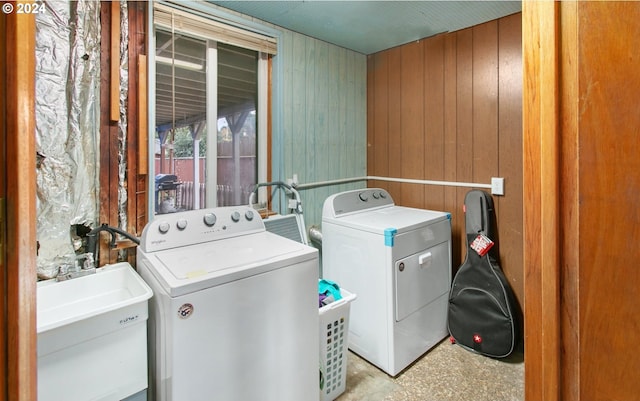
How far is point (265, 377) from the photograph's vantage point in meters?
1.42

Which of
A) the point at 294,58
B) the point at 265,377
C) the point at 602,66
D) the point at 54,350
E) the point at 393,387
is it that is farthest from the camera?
the point at 294,58

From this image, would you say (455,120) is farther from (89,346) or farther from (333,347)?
(89,346)

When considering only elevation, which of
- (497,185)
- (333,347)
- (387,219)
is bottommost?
(333,347)

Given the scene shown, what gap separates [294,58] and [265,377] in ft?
7.17

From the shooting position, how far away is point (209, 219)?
1724 mm

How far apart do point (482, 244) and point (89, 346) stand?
2276 mm

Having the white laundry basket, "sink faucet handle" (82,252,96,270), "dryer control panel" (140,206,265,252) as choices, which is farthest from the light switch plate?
"sink faucet handle" (82,252,96,270)

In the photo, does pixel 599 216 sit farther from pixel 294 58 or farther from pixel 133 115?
pixel 294 58

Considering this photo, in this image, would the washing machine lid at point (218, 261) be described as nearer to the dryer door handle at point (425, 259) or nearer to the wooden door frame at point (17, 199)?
the wooden door frame at point (17, 199)

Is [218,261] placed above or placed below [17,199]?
below

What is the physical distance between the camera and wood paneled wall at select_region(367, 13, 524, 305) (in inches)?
90.7

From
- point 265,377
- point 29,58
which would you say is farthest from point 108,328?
point 29,58

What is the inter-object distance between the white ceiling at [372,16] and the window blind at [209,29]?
136mm

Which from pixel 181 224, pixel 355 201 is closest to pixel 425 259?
pixel 355 201
